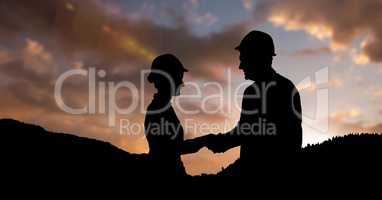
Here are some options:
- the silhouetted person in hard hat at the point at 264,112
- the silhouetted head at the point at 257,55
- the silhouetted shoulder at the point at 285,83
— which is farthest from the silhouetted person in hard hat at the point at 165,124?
the silhouetted shoulder at the point at 285,83

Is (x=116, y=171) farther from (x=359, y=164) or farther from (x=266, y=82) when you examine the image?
(x=359, y=164)

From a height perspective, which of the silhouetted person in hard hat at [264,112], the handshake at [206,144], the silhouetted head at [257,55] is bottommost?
the handshake at [206,144]

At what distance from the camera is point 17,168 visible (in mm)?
8312

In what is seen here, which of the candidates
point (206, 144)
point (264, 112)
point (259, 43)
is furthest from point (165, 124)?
point (259, 43)

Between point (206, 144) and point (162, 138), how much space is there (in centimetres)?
94

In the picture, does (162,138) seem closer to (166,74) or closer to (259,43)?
(166,74)

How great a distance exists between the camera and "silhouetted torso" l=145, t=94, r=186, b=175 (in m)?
8.49

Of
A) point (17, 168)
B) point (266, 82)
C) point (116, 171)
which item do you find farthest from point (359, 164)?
point (17, 168)

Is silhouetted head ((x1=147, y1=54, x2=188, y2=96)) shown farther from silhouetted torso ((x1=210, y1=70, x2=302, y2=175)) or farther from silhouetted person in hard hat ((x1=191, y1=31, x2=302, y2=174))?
silhouetted torso ((x1=210, y1=70, x2=302, y2=175))

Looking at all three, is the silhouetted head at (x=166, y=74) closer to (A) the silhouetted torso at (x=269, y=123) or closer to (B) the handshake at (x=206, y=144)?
(B) the handshake at (x=206, y=144)

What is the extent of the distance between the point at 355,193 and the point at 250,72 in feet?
9.49

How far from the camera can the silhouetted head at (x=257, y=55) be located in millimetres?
7648

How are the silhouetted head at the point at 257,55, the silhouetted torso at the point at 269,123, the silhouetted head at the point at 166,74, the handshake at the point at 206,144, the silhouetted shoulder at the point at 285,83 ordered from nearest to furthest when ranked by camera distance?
the silhouetted torso at the point at 269,123 → the silhouetted shoulder at the point at 285,83 → the silhouetted head at the point at 257,55 → the handshake at the point at 206,144 → the silhouetted head at the point at 166,74

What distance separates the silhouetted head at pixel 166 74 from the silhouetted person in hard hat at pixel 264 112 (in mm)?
1766
